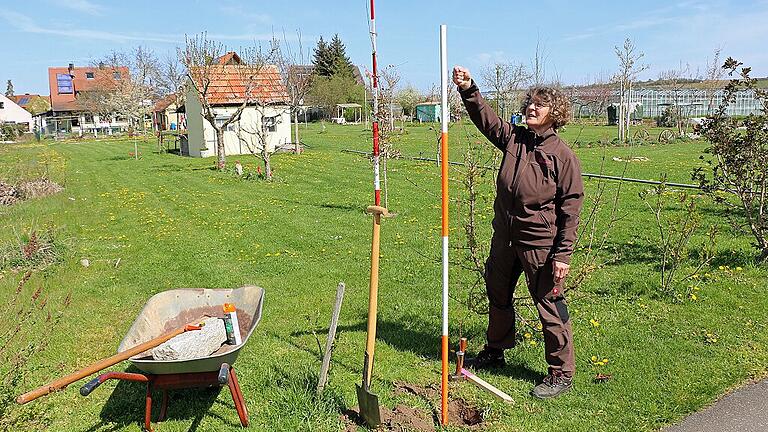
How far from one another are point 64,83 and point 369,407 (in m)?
72.4

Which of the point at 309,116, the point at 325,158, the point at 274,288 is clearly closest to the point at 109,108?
the point at 309,116

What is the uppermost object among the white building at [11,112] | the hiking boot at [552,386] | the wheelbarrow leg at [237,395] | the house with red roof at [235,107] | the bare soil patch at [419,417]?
the white building at [11,112]

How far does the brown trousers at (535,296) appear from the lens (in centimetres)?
379

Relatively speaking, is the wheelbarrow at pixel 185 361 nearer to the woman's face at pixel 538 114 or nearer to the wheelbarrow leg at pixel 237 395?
the wheelbarrow leg at pixel 237 395

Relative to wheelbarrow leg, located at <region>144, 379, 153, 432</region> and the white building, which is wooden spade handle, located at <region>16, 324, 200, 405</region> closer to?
wheelbarrow leg, located at <region>144, 379, 153, 432</region>

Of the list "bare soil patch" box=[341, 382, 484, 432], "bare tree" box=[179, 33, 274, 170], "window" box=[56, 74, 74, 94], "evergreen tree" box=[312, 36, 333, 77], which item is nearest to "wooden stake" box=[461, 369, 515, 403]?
"bare soil patch" box=[341, 382, 484, 432]

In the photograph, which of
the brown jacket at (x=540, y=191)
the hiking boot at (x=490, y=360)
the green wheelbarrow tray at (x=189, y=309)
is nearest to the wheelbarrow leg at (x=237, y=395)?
the green wheelbarrow tray at (x=189, y=309)

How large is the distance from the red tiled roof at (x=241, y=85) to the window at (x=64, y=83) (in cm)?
4862

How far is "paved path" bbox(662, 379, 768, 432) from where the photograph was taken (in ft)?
11.7

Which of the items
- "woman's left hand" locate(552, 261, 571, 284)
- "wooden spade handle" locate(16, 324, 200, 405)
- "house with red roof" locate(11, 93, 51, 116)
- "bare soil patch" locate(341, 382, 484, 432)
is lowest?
"bare soil patch" locate(341, 382, 484, 432)

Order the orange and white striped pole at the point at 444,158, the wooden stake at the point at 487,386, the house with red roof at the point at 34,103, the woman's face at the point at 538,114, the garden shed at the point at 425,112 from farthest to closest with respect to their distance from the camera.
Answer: the house with red roof at the point at 34,103 < the garden shed at the point at 425,112 < the wooden stake at the point at 487,386 < the woman's face at the point at 538,114 < the orange and white striped pole at the point at 444,158

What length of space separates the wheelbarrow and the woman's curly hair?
2.30 m

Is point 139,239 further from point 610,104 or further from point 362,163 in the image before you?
point 610,104

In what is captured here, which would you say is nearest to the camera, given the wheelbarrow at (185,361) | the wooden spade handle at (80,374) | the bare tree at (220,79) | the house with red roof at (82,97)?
the wooden spade handle at (80,374)
